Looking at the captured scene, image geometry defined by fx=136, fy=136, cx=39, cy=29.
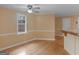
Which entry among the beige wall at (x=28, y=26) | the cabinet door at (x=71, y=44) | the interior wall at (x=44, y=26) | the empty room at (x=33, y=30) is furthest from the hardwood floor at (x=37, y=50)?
the interior wall at (x=44, y=26)

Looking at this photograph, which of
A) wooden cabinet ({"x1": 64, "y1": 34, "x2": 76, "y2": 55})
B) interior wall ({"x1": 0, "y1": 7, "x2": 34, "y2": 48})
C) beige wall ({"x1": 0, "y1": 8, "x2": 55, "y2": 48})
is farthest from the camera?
beige wall ({"x1": 0, "y1": 8, "x2": 55, "y2": 48})

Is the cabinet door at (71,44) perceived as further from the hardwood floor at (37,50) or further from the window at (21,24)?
the window at (21,24)

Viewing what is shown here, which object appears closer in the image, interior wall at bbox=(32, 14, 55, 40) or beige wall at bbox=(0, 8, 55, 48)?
beige wall at bbox=(0, 8, 55, 48)

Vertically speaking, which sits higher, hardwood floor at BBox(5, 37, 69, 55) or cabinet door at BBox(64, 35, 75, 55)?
cabinet door at BBox(64, 35, 75, 55)

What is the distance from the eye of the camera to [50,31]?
9.23 meters

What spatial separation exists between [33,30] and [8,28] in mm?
3434

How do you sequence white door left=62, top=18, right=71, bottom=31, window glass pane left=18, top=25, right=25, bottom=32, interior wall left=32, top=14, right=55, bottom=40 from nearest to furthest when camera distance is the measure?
1. window glass pane left=18, top=25, right=25, bottom=32
2. interior wall left=32, top=14, right=55, bottom=40
3. white door left=62, top=18, right=71, bottom=31

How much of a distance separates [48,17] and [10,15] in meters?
3.73

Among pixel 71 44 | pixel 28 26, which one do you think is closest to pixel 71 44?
pixel 71 44

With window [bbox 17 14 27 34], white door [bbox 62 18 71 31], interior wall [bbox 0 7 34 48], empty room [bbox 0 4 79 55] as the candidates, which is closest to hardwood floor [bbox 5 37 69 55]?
empty room [bbox 0 4 79 55]

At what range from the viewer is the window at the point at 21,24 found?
720cm

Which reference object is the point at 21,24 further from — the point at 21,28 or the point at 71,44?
the point at 71,44

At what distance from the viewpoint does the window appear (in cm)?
720

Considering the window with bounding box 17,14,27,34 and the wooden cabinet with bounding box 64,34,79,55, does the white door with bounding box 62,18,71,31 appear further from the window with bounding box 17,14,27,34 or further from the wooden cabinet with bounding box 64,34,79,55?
the wooden cabinet with bounding box 64,34,79,55
